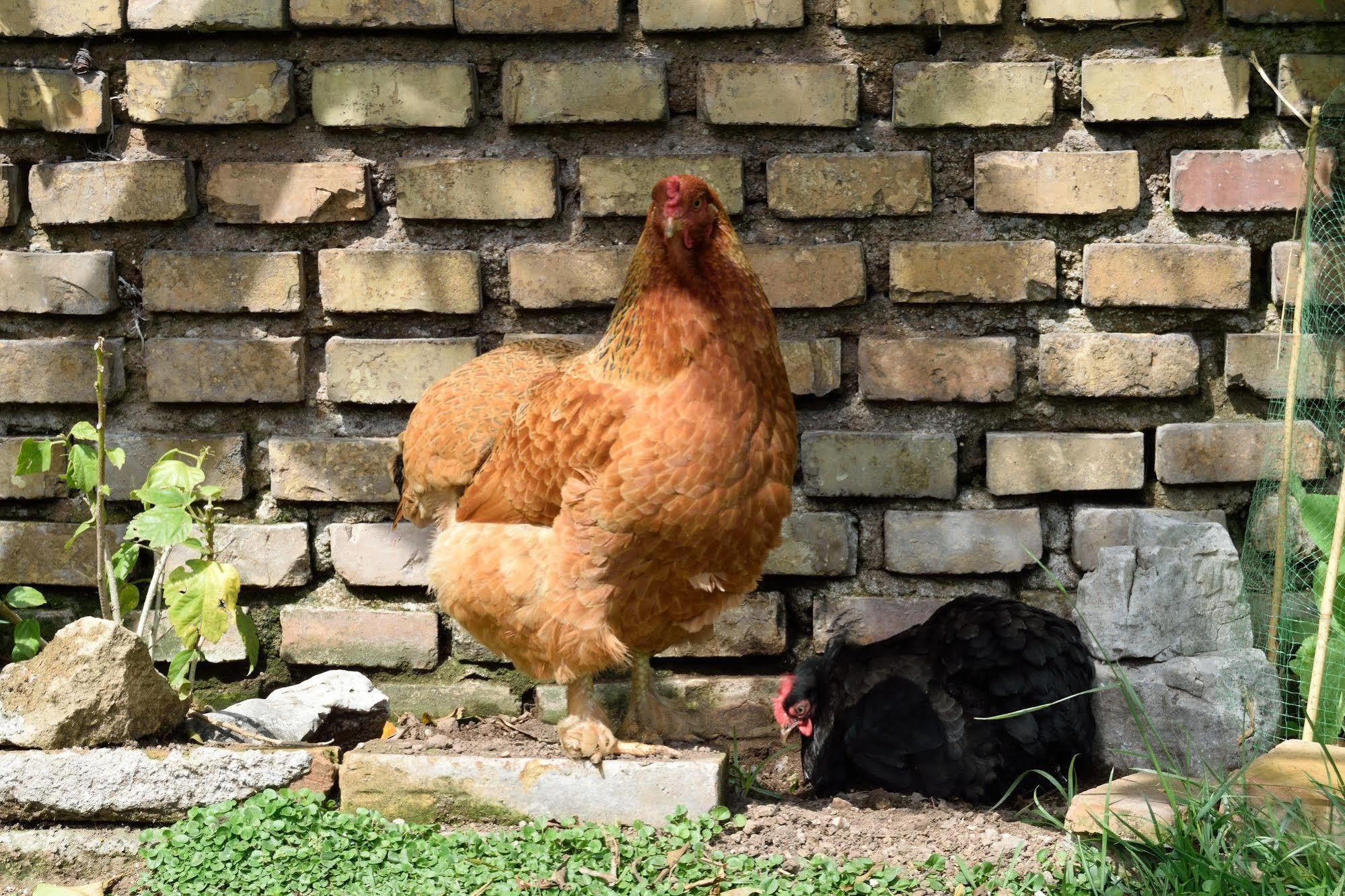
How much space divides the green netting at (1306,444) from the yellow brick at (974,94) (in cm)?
57

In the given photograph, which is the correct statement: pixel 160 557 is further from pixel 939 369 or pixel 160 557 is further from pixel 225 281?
pixel 939 369

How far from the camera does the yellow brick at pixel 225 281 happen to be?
279cm

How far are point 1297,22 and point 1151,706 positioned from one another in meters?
1.56

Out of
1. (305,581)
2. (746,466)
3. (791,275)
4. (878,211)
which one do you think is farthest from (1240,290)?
(305,581)

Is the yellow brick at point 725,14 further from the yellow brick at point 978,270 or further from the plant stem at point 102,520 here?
the plant stem at point 102,520

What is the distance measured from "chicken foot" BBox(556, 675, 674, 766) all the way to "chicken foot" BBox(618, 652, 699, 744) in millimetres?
80

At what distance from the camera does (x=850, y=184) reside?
2711 millimetres

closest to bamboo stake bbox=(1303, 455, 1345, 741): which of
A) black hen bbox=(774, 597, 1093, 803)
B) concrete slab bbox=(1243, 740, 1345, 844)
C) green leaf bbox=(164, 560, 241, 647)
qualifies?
concrete slab bbox=(1243, 740, 1345, 844)

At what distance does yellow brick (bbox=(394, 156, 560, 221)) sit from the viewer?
2730 mm

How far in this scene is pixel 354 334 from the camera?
9.32 ft

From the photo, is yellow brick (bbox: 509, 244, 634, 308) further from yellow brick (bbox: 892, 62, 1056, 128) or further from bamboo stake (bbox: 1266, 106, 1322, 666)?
bamboo stake (bbox: 1266, 106, 1322, 666)

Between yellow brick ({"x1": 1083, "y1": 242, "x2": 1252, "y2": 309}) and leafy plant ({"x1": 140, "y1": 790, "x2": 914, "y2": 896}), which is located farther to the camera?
yellow brick ({"x1": 1083, "y1": 242, "x2": 1252, "y2": 309})

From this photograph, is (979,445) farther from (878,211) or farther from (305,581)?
(305,581)

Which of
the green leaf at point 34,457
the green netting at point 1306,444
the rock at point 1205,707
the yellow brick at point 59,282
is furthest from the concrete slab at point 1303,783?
the yellow brick at point 59,282
